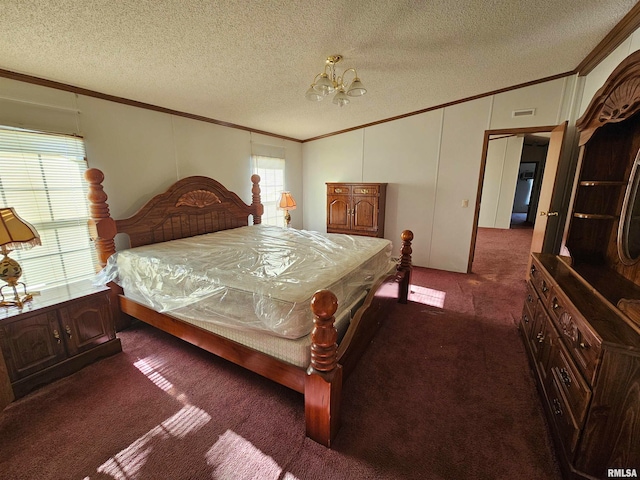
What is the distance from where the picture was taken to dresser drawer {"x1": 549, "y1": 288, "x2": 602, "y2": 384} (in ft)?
3.76

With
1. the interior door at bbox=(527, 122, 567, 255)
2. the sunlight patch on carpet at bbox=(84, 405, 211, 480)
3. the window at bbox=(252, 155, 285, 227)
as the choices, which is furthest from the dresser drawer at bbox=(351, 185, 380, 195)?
the sunlight patch on carpet at bbox=(84, 405, 211, 480)

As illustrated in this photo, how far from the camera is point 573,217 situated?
6.79 ft

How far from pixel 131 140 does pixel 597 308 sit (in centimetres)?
391

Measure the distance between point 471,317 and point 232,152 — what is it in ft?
12.3

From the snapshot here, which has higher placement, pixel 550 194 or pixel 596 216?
pixel 550 194

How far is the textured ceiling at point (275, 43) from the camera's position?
5.29 ft

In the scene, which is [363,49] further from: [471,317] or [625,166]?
[471,317]

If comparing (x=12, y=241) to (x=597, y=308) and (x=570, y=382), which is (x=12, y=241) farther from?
(x=597, y=308)

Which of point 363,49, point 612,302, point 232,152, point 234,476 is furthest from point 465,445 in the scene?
point 232,152

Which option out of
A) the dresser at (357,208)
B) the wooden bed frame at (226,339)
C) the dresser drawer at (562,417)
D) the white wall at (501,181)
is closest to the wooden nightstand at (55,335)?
the wooden bed frame at (226,339)

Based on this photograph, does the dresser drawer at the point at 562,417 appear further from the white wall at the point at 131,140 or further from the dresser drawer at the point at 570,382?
the white wall at the point at 131,140

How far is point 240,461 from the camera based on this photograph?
137 cm

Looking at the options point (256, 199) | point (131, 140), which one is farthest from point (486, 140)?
point (131, 140)

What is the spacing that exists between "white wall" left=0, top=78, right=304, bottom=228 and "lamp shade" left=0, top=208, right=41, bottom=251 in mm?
820
